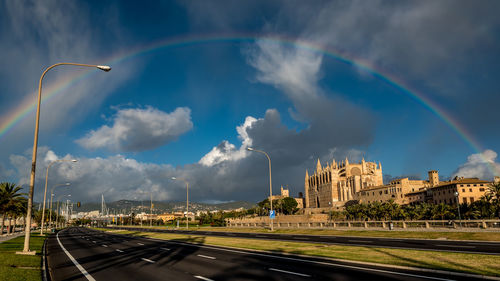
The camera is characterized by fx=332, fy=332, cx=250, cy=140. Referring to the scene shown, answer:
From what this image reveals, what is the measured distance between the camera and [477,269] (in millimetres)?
13594

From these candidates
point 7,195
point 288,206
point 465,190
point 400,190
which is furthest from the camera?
point 288,206

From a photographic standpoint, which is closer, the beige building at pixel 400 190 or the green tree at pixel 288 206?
the beige building at pixel 400 190

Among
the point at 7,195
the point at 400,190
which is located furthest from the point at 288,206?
the point at 7,195

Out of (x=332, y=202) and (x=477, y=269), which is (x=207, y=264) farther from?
(x=332, y=202)

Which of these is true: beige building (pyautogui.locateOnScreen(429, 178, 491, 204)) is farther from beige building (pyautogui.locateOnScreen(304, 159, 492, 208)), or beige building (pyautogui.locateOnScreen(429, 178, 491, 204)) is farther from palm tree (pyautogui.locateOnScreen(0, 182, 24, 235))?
palm tree (pyautogui.locateOnScreen(0, 182, 24, 235))

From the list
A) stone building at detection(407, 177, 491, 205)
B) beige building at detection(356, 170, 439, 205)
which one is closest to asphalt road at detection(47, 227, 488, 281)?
stone building at detection(407, 177, 491, 205)

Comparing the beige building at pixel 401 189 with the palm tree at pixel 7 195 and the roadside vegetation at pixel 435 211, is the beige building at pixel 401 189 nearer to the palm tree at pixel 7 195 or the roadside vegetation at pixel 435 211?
the roadside vegetation at pixel 435 211

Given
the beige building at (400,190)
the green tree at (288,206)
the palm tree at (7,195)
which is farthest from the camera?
the green tree at (288,206)

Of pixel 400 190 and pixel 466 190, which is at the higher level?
pixel 400 190

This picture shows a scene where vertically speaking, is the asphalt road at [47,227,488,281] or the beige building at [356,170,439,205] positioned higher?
the beige building at [356,170,439,205]

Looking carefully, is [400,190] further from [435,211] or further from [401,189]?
[435,211]

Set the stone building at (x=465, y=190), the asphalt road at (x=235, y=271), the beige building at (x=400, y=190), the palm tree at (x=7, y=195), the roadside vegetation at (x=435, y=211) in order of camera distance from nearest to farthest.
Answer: the asphalt road at (x=235, y=271) < the palm tree at (x=7, y=195) < the roadside vegetation at (x=435, y=211) < the stone building at (x=465, y=190) < the beige building at (x=400, y=190)

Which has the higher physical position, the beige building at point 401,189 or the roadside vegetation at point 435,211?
the beige building at point 401,189

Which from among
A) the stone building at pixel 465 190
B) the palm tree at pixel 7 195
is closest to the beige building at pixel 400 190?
the stone building at pixel 465 190
